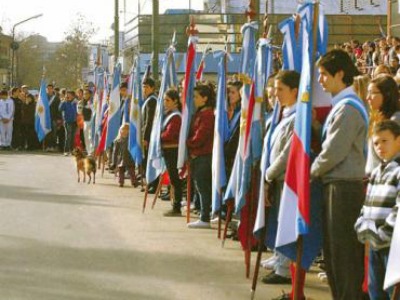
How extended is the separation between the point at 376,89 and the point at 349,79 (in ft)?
2.01

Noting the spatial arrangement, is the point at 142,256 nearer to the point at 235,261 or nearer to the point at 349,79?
the point at 235,261

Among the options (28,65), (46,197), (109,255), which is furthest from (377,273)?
(28,65)

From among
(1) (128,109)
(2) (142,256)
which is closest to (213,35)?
(1) (128,109)

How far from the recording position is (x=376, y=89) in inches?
285

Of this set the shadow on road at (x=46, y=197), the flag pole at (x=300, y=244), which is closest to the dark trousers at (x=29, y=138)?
the shadow on road at (x=46, y=197)

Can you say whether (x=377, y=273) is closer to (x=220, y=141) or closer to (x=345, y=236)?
(x=345, y=236)

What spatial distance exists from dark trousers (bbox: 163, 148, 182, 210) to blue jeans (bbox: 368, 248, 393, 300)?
23.4 feet

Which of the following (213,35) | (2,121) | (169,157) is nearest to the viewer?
(169,157)

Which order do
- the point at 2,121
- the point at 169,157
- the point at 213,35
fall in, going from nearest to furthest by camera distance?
the point at 169,157
the point at 2,121
the point at 213,35

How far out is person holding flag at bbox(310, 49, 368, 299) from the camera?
6.49 m

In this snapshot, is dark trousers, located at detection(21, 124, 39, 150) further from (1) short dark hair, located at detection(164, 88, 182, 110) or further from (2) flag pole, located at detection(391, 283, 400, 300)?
(2) flag pole, located at detection(391, 283, 400, 300)

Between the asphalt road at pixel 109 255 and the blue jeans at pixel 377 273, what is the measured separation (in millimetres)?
1522

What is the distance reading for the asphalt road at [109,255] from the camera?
804 centimetres

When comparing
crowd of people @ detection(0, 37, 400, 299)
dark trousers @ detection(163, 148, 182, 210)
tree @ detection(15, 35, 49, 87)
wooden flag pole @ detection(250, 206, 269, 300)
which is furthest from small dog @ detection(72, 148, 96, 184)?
tree @ detection(15, 35, 49, 87)
